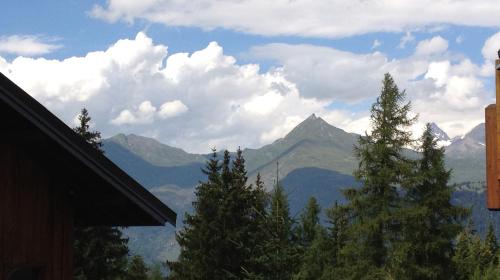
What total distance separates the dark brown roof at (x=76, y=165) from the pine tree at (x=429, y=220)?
2726 cm

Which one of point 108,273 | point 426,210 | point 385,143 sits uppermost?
point 385,143

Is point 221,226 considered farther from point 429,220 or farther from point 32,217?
point 32,217

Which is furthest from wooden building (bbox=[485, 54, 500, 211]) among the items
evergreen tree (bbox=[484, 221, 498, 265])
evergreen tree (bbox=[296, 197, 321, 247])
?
evergreen tree (bbox=[484, 221, 498, 265])

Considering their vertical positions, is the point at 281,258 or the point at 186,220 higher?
the point at 186,220

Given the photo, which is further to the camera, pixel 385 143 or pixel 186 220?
pixel 186 220

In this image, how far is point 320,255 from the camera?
6384cm

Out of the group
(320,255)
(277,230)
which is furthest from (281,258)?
(320,255)

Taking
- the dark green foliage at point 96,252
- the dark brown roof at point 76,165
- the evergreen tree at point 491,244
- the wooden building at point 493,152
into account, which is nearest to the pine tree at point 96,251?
the dark green foliage at point 96,252

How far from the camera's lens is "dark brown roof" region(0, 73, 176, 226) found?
7289mm

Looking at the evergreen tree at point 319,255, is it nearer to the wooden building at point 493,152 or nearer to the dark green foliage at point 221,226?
the dark green foliage at point 221,226

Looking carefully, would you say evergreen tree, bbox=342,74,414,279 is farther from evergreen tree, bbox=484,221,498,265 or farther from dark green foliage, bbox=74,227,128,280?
evergreen tree, bbox=484,221,498,265

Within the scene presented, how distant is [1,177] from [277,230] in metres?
16.6

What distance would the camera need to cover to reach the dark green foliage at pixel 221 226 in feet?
134

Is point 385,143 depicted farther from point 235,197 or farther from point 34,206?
point 34,206
